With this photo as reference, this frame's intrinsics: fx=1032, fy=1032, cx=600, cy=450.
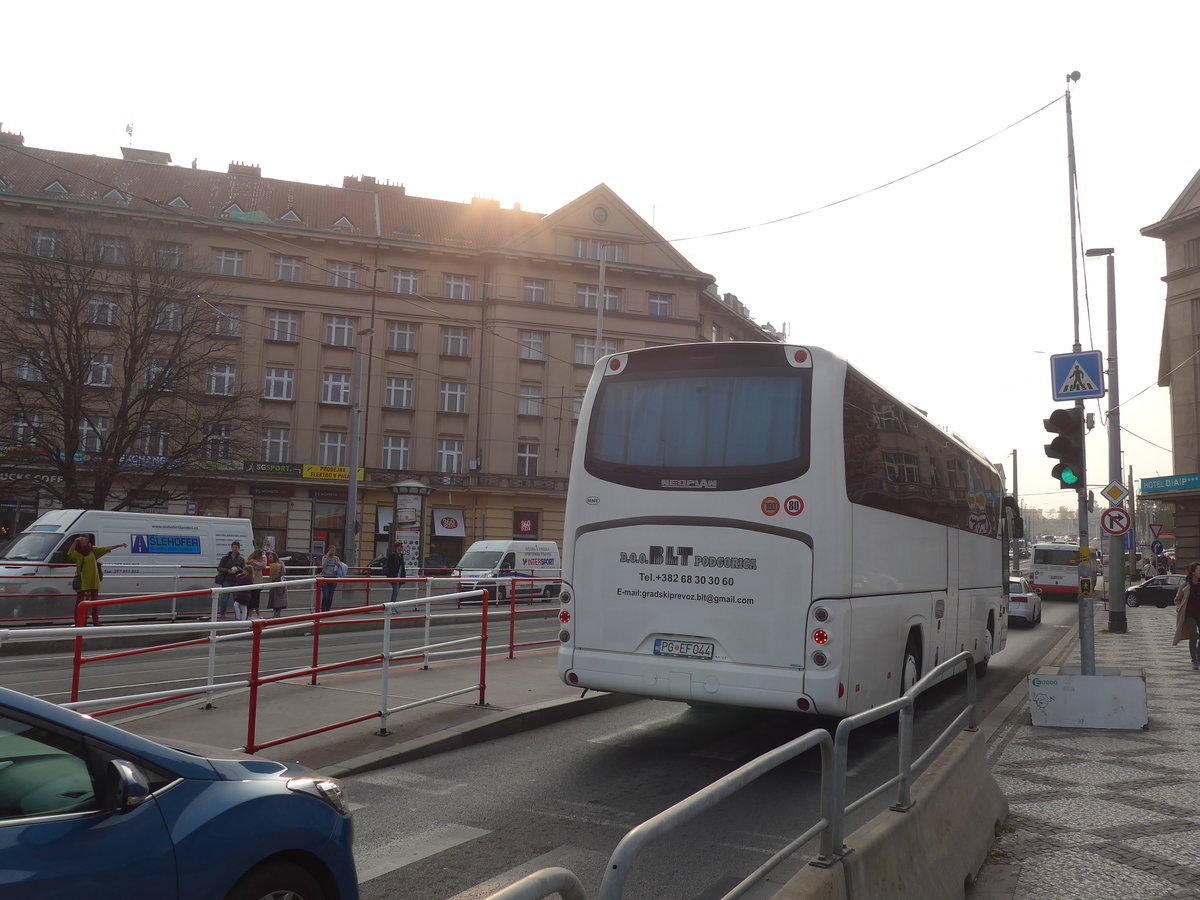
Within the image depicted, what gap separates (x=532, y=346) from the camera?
173 ft

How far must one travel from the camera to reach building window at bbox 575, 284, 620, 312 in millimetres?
53125

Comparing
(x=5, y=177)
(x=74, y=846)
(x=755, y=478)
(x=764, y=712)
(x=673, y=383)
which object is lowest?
(x=764, y=712)

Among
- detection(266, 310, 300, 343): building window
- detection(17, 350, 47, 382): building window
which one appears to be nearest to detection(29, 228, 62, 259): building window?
detection(17, 350, 47, 382): building window

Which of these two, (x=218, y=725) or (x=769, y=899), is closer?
(x=769, y=899)

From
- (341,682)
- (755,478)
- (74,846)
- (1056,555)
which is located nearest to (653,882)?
(74,846)

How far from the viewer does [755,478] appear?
26.8 feet

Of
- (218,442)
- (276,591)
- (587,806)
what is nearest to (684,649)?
(587,806)

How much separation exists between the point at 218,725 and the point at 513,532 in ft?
143

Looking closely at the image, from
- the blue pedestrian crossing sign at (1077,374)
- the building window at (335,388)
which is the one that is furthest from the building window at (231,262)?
the blue pedestrian crossing sign at (1077,374)

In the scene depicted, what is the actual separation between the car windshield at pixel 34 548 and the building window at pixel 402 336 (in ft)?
95.9

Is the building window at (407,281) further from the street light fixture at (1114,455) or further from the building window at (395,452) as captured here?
the street light fixture at (1114,455)

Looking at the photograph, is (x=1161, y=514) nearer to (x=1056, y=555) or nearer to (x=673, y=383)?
(x=1056, y=555)

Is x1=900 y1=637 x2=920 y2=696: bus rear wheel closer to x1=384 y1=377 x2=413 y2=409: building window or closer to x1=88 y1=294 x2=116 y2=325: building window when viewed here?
x1=88 y1=294 x2=116 y2=325: building window

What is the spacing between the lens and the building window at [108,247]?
106 feet
